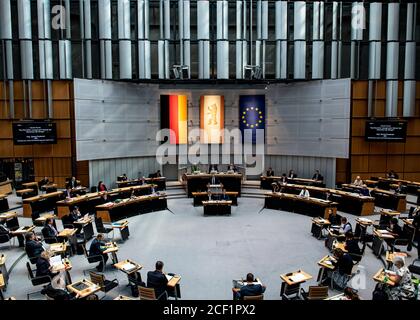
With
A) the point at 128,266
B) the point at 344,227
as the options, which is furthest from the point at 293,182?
the point at 128,266

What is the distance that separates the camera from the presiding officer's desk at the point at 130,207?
13.6m

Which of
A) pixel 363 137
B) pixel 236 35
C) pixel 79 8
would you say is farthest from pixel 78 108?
pixel 363 137

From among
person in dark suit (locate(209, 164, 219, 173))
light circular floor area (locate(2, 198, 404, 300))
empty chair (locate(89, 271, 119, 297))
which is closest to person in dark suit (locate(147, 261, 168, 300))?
light circular floor area (locate(2, 198, 404, 300))

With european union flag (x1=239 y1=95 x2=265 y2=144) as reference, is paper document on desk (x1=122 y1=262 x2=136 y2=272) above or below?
below

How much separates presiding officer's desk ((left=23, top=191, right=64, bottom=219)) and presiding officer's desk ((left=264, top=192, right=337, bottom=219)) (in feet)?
30.9

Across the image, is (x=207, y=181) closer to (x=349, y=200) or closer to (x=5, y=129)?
(x=349, y=200)

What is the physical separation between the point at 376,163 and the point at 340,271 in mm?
13425

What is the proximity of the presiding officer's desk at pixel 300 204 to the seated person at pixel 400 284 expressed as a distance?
610cm

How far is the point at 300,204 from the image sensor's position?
1518 centimetres

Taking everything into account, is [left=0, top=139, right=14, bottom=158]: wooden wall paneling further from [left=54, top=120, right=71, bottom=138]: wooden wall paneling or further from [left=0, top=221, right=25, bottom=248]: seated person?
[left=0, top=221, right=25, bottom=248]: seated person

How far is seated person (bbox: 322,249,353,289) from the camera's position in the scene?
25.8 feet

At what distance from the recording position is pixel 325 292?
6727mm

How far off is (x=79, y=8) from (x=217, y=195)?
41.9 ft

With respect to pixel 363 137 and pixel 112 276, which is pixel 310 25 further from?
pixel 112 276
